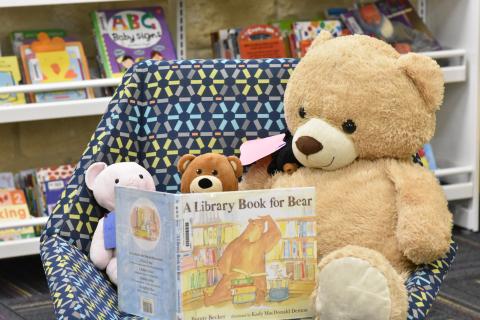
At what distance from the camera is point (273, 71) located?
1.91 metres

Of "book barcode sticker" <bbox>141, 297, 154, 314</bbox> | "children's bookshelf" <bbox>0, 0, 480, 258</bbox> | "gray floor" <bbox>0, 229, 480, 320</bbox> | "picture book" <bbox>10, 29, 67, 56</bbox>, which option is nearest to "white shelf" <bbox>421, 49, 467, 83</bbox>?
"children's bookshelf" <bbox>0, 0, 480, 258</bbox>

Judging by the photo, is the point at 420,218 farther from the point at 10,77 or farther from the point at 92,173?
the point at 10,77

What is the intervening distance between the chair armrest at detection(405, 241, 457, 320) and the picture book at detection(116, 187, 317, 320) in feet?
0.54

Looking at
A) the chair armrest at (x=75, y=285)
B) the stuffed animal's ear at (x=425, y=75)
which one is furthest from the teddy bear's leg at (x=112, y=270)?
the stuffed animal's ear at (x=425, y=75)

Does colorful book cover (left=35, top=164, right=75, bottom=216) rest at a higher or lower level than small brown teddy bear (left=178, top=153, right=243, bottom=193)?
lower

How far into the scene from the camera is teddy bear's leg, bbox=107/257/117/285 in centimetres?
169

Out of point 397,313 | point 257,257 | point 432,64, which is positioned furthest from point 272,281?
point 432,64

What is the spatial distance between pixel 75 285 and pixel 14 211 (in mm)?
1323

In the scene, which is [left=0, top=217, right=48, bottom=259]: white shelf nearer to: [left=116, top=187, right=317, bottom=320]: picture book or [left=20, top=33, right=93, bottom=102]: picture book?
[left=20, top=33, right=93, bottom=102]: picture book

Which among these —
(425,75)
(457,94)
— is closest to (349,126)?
(425,75)

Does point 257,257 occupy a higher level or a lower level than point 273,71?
lower

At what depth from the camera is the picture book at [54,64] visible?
2760mm

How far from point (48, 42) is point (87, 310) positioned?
1.54m

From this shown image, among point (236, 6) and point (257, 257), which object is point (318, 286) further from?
point (236, 6)
